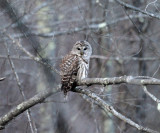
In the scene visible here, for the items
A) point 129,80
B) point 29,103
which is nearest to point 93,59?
point 29,103

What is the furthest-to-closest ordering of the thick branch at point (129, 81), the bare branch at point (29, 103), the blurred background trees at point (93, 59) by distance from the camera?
the blurred background trees at point (93, 59), the bare branch at point (29, 103), the thick branch at point (129, 81)

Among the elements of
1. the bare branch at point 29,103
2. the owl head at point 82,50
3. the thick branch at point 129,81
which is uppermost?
the owl head at point 82,50

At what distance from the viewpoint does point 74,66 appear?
5637 millimetres

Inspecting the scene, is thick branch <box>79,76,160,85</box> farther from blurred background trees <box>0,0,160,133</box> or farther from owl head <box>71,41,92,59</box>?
blurred background trees <box>0,0,160,133</box>

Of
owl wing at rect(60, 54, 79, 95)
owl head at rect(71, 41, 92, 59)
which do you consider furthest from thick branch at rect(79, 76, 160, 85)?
owl head at rect(71, 41, 92, 59)

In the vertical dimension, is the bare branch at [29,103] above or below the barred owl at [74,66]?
below

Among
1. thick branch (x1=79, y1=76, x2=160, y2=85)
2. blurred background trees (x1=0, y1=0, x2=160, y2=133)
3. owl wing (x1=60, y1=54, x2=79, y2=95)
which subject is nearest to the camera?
thick branch (x1=79, y1=76, x2=160, y2=85)

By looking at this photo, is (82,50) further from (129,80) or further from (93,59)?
(129,80)

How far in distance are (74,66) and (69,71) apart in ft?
0.70

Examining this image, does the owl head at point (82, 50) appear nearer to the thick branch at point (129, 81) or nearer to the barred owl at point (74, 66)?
the barred owl at point (74, 66)

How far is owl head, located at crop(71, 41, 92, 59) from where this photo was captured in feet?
19.9

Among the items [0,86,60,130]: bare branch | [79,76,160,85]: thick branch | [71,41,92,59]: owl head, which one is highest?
[71,41,92,59]: owl head

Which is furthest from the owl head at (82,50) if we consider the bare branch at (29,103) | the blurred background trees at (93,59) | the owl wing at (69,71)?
the bare branch at (29,103)

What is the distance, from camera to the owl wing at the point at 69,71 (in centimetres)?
499
